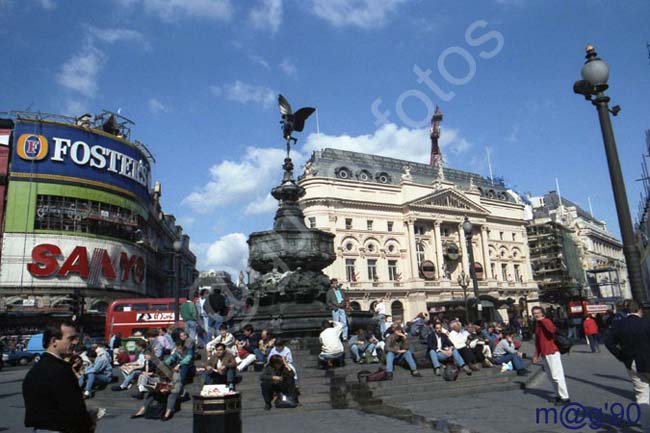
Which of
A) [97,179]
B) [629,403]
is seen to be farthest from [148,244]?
[629,403]

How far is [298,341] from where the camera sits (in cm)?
1191

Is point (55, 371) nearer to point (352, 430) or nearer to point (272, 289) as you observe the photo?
point (352, 430)

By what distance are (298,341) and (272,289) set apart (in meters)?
1.91

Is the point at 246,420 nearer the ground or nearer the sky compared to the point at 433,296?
nearer the ground

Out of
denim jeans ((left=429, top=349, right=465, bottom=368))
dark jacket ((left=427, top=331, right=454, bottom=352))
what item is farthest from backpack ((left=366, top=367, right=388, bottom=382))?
dark jacket ((left=427, top=331, right=454, bottom=352))

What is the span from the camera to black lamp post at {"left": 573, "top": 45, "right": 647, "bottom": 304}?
20.9ft

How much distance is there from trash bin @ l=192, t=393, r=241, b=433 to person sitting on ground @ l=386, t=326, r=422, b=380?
5096 mm

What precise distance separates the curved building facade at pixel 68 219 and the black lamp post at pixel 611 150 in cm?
3542

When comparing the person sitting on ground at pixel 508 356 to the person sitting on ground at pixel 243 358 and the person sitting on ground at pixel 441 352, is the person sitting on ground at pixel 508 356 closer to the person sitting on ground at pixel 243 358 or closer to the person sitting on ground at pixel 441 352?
the person sitting on ground at pixel 441 352

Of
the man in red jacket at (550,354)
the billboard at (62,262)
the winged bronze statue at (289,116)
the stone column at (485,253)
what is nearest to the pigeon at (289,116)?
the winged bronze statue at (289,116)

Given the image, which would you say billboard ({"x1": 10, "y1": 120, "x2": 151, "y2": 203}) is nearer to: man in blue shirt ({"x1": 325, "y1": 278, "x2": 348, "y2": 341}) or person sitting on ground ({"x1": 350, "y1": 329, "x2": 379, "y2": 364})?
man in blue shirt ({"x1": 325, "y1": 278, "x2": 348, "y2": 341})

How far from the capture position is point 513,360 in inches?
445

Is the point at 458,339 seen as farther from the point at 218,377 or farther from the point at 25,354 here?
the point at 25,354

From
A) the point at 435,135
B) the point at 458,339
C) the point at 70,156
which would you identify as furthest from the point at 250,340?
the point at 435,135
